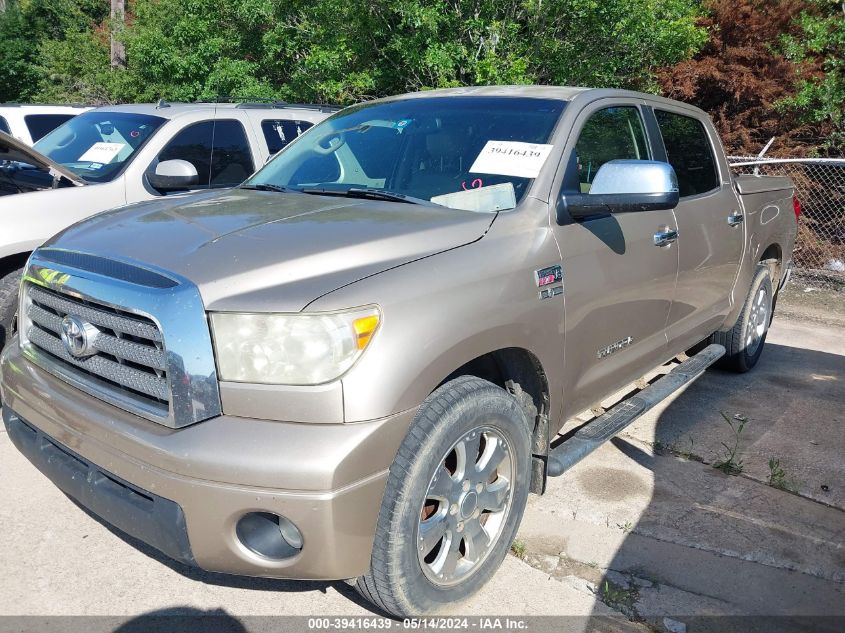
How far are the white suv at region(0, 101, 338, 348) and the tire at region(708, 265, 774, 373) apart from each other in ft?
12.2

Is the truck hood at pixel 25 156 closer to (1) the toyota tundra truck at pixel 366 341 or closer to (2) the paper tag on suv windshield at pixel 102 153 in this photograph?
(2) the paper tag on suv windshield at pixel 102 153

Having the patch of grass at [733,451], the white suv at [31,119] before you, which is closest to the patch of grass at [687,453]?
the patch of grass at [733,451]

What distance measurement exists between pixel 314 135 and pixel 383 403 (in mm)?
2209

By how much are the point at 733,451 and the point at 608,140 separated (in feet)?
6.15

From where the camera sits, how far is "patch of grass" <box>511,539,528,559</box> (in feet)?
10.5

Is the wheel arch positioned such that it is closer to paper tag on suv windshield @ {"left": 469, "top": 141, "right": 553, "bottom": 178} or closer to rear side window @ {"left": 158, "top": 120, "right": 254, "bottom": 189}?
paper tag on suv windshield @ {"left": 469, "top": 141, "right": 553, "bottom": 178}

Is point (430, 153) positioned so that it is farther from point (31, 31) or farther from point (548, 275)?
point (31, 31)


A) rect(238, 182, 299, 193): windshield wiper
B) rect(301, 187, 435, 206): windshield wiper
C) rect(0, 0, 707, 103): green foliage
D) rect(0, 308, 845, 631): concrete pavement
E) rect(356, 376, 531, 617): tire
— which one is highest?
rect(0, 0, 707, 103): green foliage

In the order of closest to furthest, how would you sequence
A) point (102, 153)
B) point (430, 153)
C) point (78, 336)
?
point (78, 336), point (430, 153), point (102, 153)

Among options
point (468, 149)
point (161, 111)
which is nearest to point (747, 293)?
point (468, 149)

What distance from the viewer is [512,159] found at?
3.21m

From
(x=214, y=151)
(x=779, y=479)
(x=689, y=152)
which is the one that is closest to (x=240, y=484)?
(x=779, y=479)

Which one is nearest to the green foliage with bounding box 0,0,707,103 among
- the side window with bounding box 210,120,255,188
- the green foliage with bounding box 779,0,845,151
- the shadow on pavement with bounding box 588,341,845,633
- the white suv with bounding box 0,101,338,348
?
the green foliage with bounding box 779,0,845,151

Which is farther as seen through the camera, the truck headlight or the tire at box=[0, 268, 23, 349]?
the tire at box=[0, 268, 23, 349]
